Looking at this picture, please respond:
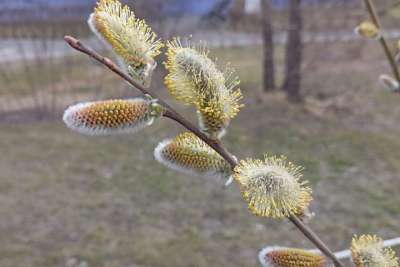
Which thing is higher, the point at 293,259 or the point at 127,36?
the point at 127,36

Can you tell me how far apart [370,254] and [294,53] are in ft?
18.2

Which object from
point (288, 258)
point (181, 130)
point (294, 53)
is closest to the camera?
point (288, 258)

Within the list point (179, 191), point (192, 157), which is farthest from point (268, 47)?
point (192, 157)

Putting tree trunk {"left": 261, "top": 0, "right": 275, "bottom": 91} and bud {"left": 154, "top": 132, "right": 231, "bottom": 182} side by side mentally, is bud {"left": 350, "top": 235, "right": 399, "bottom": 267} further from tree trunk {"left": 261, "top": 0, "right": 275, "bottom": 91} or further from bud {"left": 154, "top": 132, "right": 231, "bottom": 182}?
tree trunk {"left": 261, "top": 0, "right": 275, "bottom": 91}

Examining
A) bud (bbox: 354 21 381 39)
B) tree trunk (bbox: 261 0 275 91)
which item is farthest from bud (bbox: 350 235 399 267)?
tree trunk (bbox: 261 0 275 91)

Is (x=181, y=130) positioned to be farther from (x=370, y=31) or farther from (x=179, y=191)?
(x=370, y=31)

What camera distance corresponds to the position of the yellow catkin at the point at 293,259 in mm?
807

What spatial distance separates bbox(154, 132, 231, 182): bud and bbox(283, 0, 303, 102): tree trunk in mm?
5296

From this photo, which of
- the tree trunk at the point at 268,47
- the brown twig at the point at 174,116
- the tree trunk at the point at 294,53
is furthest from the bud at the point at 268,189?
the tree trunk at the point at 268,47

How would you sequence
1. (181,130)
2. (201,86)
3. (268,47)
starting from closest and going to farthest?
(201,86)
(181,130)
(268,47)

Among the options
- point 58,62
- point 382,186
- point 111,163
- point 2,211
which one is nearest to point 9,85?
point 58,62

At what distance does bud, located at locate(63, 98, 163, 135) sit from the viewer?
2.39ft

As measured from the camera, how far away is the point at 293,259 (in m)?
0.81

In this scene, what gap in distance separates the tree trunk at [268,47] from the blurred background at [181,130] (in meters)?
0.02
